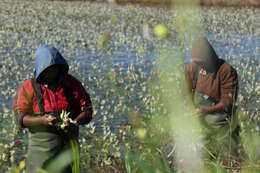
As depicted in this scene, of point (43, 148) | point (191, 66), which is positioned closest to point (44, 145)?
point (43, 148)

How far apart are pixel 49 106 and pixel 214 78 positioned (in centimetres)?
195

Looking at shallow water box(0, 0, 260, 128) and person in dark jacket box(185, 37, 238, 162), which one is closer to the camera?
person in dark jacket box(185, 37, 238, 162)

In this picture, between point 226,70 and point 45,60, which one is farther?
point 226,70

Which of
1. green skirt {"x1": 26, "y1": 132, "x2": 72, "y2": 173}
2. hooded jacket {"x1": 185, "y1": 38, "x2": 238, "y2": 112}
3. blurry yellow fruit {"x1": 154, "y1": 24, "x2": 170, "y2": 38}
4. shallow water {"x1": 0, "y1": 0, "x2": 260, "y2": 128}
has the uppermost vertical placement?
blurry yellow fruit {"x1": 154, "y1": 24, "x2": 170, "y2": 38}

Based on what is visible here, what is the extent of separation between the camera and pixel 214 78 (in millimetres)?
5137

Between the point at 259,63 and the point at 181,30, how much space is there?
11.7m

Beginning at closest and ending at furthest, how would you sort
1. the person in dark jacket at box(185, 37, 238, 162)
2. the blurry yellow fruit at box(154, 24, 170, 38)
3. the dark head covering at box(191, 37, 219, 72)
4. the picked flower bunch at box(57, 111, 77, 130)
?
the blurry yellow fruit at box(154, 24, 170, 38)
the picked flower bunch at box(57, 111, 77, 130)
the dark head covering at box(191, 37, 219, 72)
the person in dark jacket at box(185, 37, 238, 162)

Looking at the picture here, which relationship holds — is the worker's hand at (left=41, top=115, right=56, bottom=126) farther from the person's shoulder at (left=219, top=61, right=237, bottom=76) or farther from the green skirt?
the person's shoulder at (left=219, top=61, right=237, bottom=76)

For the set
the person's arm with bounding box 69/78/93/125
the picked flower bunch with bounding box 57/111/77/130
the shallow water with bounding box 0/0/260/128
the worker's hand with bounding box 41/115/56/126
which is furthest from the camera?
the shallow water with bounding box 0/0/260/128

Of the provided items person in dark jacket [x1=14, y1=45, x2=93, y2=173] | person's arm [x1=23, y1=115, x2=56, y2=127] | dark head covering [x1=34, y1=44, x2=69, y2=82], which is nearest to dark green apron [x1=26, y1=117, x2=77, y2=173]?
person in dark jacket [x1=14, y1=45, x2=93, y2=173]

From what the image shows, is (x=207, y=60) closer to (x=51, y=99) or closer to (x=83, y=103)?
(x=83, y=103)

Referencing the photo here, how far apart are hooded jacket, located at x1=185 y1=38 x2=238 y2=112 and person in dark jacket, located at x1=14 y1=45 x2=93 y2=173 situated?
4.79 ft

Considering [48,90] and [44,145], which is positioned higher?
[48,90]

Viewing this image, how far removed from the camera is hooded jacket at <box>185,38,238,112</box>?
16.6ft
